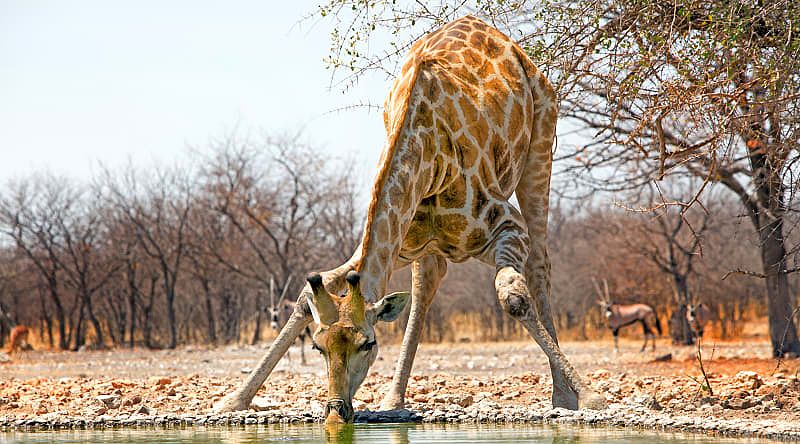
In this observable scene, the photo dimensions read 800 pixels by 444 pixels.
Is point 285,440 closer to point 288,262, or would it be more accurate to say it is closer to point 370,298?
point 370,298

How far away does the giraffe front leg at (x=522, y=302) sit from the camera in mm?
7781

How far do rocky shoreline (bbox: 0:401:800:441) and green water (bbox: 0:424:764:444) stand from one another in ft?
0.63

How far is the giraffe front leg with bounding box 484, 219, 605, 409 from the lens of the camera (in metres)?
7.78

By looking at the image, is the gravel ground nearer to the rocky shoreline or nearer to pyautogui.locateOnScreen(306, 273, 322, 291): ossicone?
the rocky shoreline

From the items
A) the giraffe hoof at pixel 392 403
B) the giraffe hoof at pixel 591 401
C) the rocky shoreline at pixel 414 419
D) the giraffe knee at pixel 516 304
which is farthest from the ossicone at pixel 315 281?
the giraffe hoof at pixel 392 403

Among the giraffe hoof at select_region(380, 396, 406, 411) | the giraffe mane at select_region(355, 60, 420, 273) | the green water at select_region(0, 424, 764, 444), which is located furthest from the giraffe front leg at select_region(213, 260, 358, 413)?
the giraffe hoof at select_region(380, 396, 406, 411)

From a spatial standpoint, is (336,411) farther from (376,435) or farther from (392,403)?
(392,403)

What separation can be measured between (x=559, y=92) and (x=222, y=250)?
27246 millimetres

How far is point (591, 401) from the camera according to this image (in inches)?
309

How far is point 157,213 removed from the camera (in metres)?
37.1

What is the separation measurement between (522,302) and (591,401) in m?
0.95

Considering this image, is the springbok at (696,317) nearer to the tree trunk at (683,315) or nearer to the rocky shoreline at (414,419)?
the tree trunk at (683,315)

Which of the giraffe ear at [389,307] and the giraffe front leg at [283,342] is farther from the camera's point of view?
the giraffe front leg at [283,342]

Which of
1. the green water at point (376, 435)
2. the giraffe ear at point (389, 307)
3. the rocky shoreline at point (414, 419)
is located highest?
the giraffe ear at point (389, 307)
